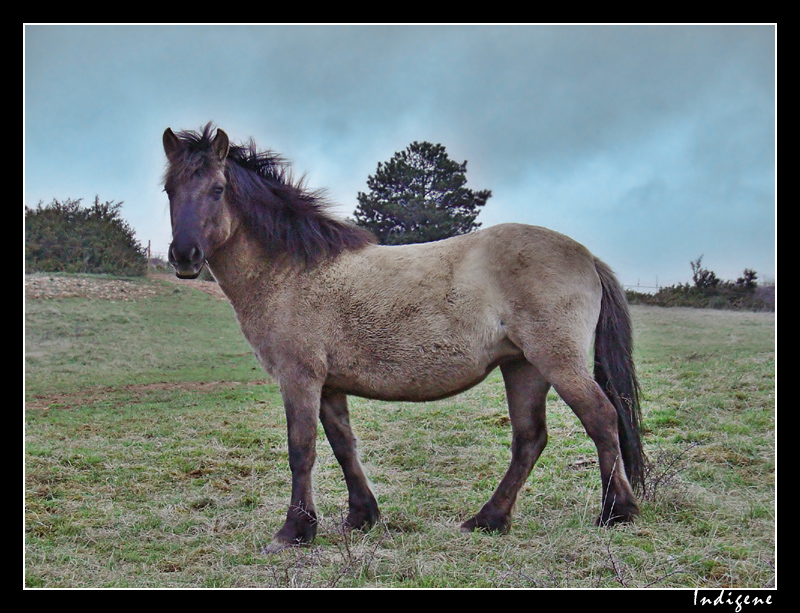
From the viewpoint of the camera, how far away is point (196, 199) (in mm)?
4586

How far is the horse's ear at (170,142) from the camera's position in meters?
4.77

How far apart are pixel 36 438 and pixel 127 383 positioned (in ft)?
13.0

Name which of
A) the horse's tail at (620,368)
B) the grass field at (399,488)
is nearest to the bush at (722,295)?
the grass field at (399,488)

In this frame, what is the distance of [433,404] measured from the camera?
921cm

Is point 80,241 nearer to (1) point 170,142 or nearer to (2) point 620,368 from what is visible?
(1) point 170,142

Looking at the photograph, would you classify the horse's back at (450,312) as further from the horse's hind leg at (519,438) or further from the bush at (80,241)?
the bush at (80,241)

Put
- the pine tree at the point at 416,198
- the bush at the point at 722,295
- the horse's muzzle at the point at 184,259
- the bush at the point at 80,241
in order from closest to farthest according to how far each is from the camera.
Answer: the horse's muzzle at the point at 184,259 → the pine tree at the point at 416,198 → the bush at the point at 722,295 → the bush at the point at 80,241

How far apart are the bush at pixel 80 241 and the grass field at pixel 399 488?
7.69m

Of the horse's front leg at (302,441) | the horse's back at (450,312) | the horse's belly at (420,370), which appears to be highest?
the horse's back at (450,312)

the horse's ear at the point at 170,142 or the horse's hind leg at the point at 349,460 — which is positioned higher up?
the horse's ear at the point at 170,142

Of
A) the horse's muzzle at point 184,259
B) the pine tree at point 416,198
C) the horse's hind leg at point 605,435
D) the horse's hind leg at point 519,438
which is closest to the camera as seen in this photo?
the horse's muzzle at point 184,259

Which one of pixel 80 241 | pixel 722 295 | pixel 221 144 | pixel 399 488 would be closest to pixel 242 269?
pixel 221 144

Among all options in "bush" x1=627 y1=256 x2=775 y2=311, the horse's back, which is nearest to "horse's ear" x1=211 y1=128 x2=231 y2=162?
the horse's back
